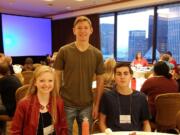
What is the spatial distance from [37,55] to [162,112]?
10.0m

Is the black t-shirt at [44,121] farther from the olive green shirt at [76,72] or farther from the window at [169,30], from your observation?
the window at [169,30]

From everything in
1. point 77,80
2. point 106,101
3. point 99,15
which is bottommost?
point 106,101

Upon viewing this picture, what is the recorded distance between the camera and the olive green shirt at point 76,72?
8.13 ft

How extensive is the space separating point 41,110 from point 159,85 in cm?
183

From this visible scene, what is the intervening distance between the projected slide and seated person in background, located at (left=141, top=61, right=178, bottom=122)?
9.15 m

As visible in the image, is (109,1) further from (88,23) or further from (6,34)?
(88,23)

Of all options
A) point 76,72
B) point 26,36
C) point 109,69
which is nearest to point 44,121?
point 76,72

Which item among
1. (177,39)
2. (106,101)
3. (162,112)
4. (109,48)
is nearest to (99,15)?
(109,48)

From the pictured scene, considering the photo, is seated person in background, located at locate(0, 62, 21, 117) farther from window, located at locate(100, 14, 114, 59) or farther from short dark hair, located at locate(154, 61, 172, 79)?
window, located at locate(100, 14, 114, 59)

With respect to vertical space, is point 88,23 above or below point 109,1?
below

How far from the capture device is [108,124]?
228 cm

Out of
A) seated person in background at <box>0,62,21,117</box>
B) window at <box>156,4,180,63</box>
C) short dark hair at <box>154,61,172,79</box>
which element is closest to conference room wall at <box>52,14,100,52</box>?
window at <box>156,4,180,63</box>

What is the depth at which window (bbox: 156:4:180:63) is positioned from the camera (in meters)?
8.60

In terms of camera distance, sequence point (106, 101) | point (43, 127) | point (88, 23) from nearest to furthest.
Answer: point (43, 127) → point (106, 101) → point (88, 23)
